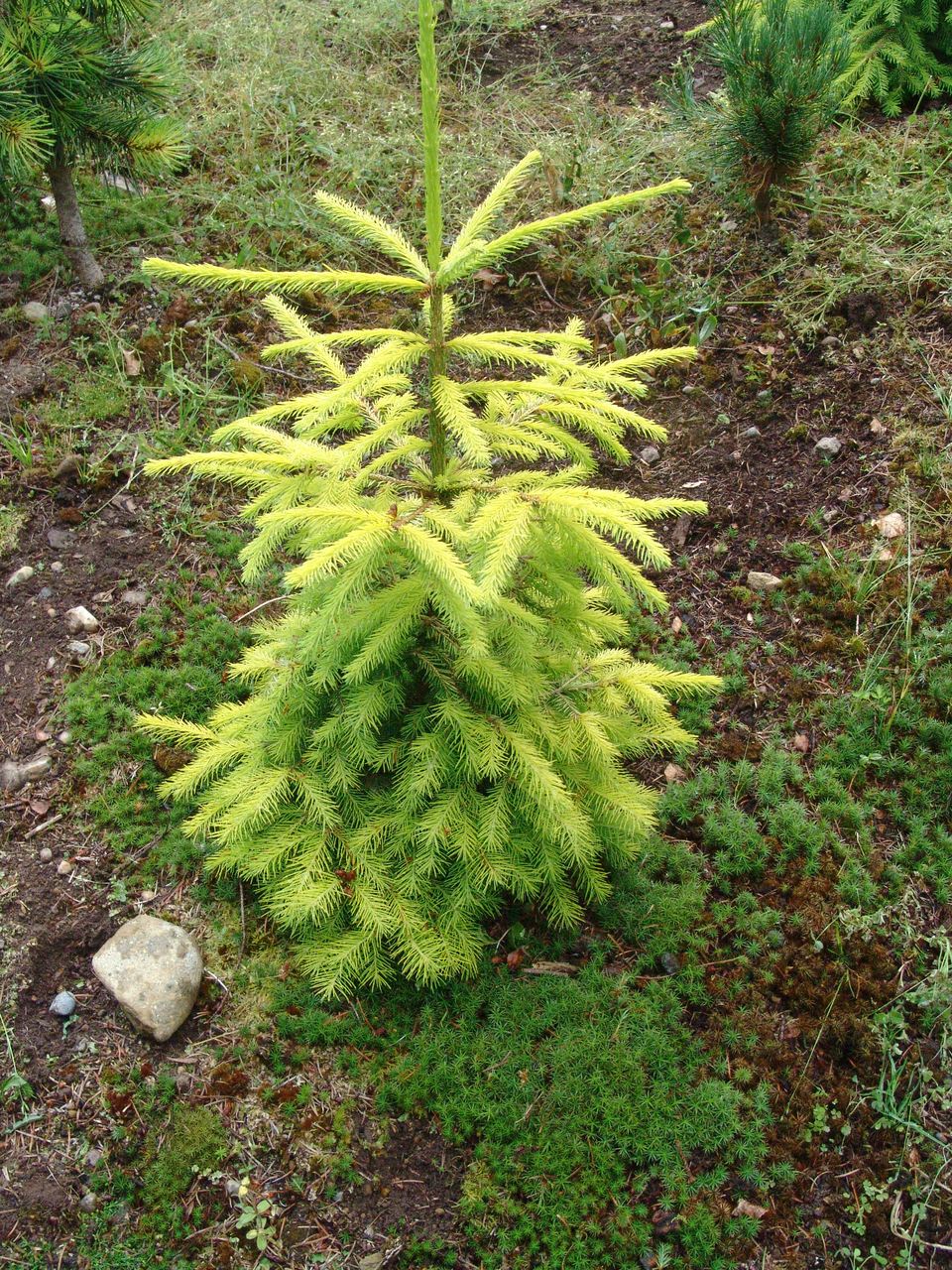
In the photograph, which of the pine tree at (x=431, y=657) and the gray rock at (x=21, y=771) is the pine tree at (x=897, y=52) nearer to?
the pine tree at (x=431, y=657)

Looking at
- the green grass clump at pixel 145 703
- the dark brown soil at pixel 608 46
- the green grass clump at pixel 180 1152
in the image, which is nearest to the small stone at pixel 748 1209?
the green grass clump at pixel 180 1152

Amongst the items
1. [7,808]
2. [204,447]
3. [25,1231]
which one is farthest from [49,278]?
[25,1231]

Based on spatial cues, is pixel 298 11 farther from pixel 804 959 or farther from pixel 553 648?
pixel 804 959

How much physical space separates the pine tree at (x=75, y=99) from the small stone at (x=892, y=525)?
422cm

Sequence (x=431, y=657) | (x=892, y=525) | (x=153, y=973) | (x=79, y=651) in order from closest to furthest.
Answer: (x=431, y=657)
(x=153, y=973)
(x=79, y=651)
(x=892, y=525)

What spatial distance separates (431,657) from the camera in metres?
2.88

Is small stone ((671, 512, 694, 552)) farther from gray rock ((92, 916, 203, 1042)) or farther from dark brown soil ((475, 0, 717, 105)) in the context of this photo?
dark brown soil ((475, 0, 717, 105))

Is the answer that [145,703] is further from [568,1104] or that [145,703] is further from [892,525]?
[892,525]

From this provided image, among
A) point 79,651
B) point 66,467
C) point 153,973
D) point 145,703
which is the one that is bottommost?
point 153,973

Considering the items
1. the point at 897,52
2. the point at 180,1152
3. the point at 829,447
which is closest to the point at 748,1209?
the point at 180,1152

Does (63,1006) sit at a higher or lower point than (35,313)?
lower

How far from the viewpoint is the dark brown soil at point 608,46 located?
666 centimetres

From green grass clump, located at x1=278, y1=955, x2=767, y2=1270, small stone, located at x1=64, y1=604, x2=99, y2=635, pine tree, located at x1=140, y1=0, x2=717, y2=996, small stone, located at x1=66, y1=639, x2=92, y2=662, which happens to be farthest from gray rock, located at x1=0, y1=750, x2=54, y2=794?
green grass clump, located at x1=278, y1=955, x2=767, y2=1270

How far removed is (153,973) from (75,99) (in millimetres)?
4114
